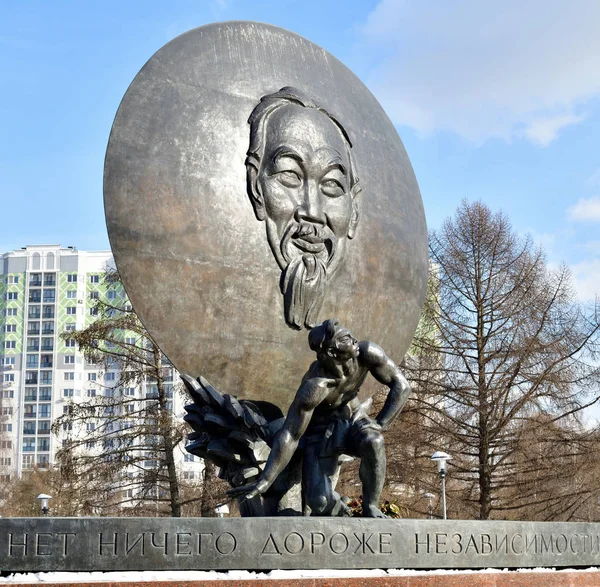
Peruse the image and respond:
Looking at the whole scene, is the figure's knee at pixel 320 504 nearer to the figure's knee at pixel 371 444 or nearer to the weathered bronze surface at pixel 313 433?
the weathered bronze surface at pixel 313 433

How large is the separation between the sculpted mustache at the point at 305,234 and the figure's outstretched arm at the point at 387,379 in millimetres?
1541

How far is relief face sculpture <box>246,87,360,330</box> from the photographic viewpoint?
7.62 m

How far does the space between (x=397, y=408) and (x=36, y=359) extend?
75.1m

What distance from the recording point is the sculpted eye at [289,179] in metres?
7.68

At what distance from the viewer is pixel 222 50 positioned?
26.3ft

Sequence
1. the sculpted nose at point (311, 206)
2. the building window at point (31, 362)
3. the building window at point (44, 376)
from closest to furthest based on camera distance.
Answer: the sculpted nose at point (311, 206) < the building window at point (44, 376) < the building window at point (31, 362)

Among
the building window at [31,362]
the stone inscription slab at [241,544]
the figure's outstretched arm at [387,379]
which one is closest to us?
the stone inscription slab at [241,544]

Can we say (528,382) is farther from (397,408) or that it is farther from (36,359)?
(36,359)

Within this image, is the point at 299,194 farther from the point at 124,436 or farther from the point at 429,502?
the point at 124,436

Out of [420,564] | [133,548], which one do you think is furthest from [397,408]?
[133,548]

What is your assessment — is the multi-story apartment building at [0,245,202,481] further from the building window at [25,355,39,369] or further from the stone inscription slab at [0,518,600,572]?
the stone inscription slab at [0,518,600,572]

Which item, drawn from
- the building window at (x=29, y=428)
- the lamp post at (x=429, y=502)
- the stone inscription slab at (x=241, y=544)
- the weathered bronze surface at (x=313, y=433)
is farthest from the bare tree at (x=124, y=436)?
the building window at (x=29, y=428)

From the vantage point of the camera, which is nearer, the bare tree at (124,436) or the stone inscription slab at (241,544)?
the stone inscription slab at (241,544)

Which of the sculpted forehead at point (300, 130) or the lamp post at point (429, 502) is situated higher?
the sculpted forehead at point (300, 130)
